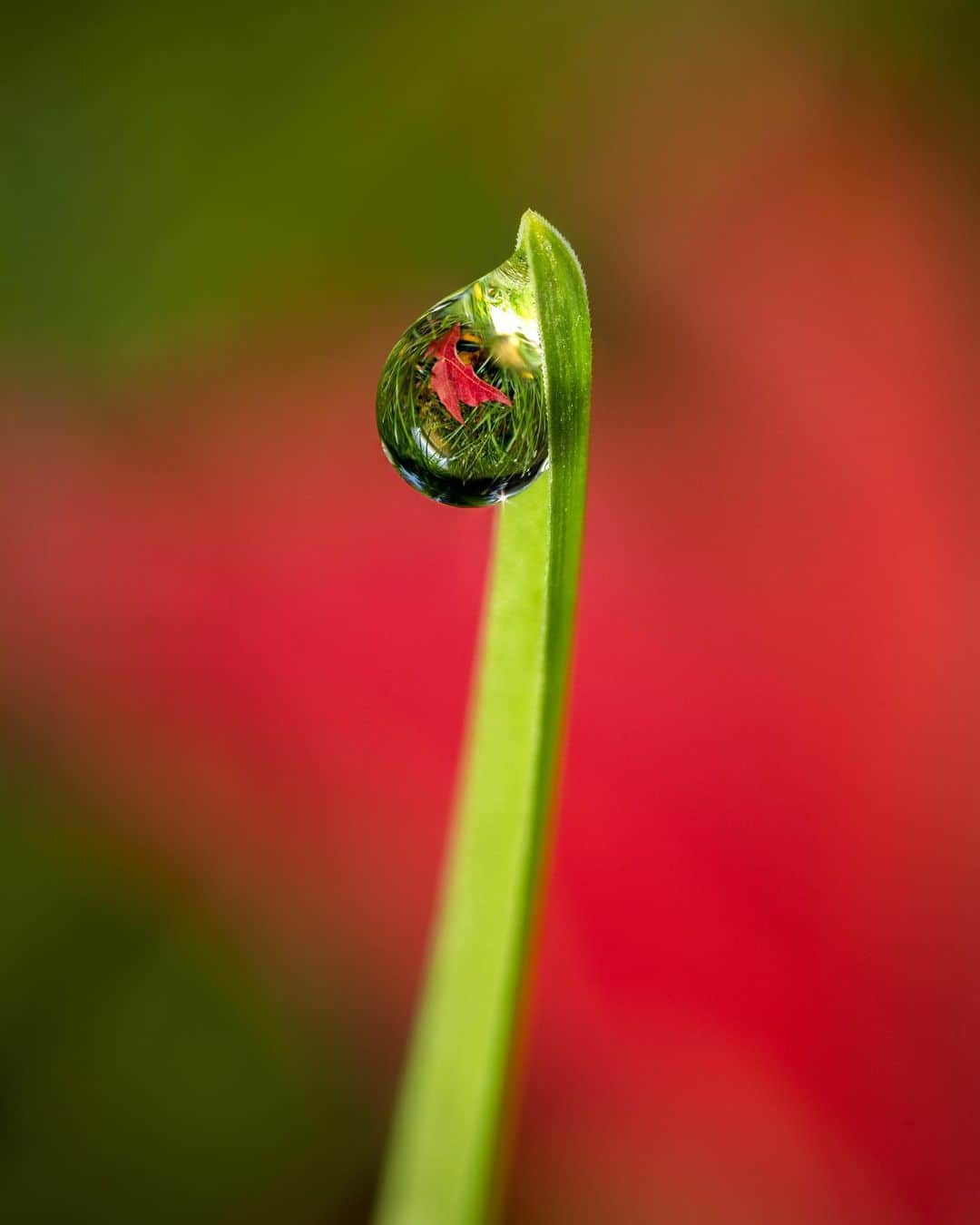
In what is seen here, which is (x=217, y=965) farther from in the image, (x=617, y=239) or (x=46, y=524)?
(x=617, y=239)

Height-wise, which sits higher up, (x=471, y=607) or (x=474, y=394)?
(x=471, y=607)

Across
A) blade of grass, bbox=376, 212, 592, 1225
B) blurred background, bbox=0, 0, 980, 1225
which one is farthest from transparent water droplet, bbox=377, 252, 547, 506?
blurred background, bbox=0, 0, 980, 1225

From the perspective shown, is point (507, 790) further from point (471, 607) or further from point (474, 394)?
point (471, 607)

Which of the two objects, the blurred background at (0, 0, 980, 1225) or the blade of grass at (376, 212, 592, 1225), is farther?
the blurred background at (0, 0, 980, 1225)

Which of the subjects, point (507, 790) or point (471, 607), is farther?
point (471, 607)

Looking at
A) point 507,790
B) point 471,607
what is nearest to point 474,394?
point 507,790

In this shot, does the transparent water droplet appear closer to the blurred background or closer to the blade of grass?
the blade of grass

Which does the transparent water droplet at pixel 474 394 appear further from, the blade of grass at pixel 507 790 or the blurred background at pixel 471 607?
the blurred background at pixel 471 607
